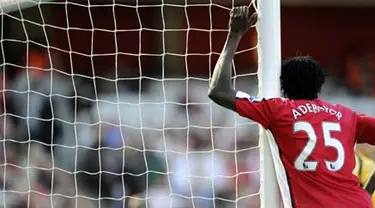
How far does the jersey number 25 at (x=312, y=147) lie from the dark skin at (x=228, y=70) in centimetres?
21

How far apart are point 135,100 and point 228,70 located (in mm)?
3178

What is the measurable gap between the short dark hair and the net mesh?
4.97 ft

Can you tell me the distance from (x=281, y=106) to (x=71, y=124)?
2595 millimetres

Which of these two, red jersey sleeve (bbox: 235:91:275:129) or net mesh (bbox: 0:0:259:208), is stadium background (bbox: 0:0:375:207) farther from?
red jersey sleeve (bbox: 235:91:275:129)

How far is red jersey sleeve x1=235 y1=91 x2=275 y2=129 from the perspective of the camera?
7.25 feet

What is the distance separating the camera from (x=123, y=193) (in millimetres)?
4551

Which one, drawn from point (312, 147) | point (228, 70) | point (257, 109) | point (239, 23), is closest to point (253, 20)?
point (239, 23)

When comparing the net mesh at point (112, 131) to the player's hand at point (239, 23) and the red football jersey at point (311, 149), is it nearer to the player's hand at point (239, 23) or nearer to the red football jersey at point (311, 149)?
the player's hand at point (239, 23)

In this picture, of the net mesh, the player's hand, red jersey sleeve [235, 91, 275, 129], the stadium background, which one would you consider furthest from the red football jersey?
the net mesh

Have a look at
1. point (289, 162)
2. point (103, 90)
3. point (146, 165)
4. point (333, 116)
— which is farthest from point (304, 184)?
point (103, 90)

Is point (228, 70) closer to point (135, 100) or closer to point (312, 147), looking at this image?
point (312, 147)

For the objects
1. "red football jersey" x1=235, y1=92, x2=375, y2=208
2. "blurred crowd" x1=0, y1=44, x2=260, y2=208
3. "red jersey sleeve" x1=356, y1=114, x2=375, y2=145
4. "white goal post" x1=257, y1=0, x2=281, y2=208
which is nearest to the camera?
"red football jersey" x1=235, y1=92, x2=375, y2=208

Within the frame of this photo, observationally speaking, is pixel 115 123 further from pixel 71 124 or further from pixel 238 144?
pixel 238 144

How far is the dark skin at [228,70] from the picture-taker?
2.25 metres
